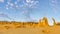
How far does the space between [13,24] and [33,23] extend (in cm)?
89

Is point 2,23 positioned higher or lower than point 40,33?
higher

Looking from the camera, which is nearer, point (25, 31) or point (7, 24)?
point (25, 31)

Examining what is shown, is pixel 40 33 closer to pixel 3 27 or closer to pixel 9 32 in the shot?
pixel 9 32

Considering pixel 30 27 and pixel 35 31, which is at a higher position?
pixel 30 27

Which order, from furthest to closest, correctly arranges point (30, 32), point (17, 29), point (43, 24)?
point (43, 24)
point (17, 29)
point (30, 32)

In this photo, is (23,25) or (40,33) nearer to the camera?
(40,33)

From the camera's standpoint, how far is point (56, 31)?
17.3ft

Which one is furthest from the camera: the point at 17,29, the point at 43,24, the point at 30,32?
the point at 43,24

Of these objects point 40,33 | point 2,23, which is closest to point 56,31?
point 40,33

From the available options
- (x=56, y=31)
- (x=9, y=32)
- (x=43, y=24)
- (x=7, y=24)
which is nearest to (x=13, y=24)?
(x=7, y=24)

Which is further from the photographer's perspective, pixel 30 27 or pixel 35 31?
pixel 30 27

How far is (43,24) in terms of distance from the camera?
5.84m

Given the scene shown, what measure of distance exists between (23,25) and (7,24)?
2.50 ft

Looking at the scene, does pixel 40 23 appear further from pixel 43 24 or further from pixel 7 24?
pixel 7 24
